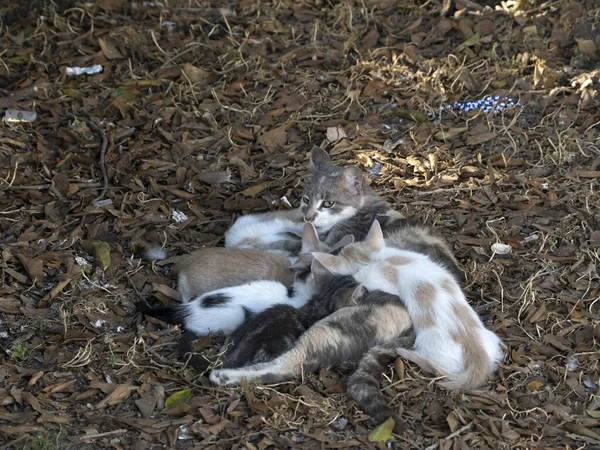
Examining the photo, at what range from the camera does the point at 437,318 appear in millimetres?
5129

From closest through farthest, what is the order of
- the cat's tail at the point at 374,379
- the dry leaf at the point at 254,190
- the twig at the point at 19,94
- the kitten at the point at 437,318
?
the cat's tail at the point at 374,379 → the kitten at the point at 437,318 → the dry leaf at the point at 254,190 → the twig at the point at 19,94

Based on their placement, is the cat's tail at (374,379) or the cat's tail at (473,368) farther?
the cat's tail at (473,368)

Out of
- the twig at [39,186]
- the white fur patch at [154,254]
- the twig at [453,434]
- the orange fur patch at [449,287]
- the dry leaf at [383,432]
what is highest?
the orange fur patch at [449,287]

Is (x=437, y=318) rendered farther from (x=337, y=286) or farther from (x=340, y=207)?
(x=340, y=207)

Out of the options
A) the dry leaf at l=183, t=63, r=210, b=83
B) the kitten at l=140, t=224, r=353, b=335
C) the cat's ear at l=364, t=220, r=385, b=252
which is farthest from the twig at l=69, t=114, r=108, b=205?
the cat's ear at l=364, t=220, r=385, b=252

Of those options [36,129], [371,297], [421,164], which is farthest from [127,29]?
[371,297]

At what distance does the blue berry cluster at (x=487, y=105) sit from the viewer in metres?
7.80

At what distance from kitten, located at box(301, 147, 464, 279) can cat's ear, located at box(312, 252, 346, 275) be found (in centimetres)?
69

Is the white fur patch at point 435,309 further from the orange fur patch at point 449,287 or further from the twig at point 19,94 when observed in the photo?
the twig at point 19,94

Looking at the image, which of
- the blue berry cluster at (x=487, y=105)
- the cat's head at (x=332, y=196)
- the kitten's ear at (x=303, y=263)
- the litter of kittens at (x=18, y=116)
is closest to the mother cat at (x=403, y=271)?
the cat's head at (x=332, y=196)

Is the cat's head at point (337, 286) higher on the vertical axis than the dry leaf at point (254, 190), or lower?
higher

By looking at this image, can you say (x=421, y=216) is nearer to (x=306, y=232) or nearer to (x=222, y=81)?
(x=306, y=232)

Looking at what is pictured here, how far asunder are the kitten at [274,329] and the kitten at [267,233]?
92cm

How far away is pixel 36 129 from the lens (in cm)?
752
